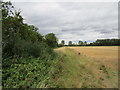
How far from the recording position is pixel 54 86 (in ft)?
8.52

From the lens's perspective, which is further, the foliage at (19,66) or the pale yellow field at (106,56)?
the pale yellow field at (106,56)

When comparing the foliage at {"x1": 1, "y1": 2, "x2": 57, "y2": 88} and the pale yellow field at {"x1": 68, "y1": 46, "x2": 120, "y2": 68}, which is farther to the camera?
the pale yellow field at {"x1": 68, "y1": 46, "x2": 120, "y2": 68}

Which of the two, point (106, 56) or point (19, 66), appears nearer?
point (19, 66)

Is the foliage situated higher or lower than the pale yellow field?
higher

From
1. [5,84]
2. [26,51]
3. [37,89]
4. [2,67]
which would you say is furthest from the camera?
[26,51]

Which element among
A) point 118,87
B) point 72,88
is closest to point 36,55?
point 72,88

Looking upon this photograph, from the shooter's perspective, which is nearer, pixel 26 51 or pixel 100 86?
pixel 100 86

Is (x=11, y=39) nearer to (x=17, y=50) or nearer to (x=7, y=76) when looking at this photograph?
(x=17, y=50)

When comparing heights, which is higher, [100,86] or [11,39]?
[11,39]

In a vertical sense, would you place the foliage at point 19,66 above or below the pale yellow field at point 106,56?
above

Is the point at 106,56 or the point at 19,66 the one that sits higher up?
the point at 19,66

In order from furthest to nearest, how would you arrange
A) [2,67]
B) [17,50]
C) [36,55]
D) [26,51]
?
[36,55]
[26,51]
[17,50]
[2,67]

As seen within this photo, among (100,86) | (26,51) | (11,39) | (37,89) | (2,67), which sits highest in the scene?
(11,39)

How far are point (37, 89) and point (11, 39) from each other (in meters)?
3.33
